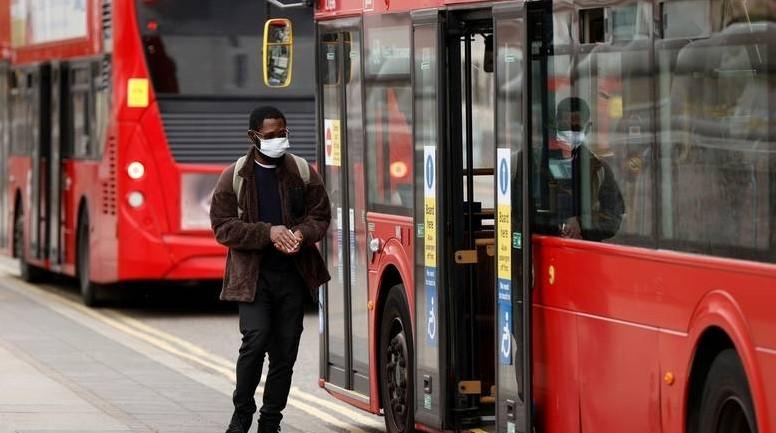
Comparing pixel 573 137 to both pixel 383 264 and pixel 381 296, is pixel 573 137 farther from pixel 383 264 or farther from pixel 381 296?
pixel 381 296

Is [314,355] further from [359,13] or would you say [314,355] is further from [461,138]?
[461,138]

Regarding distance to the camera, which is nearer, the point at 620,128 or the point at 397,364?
the point at 620,128

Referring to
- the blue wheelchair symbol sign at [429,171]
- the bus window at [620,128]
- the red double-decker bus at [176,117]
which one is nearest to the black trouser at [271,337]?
the blue wheelchair symbol sign at [429,171]

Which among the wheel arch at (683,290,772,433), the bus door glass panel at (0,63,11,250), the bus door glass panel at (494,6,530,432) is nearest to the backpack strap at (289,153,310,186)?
the bus door glass panel at (494,6,530,432)

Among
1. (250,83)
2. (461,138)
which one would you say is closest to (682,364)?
(461,138)

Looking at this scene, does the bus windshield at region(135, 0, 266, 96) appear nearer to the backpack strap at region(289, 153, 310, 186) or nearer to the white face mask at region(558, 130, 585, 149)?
the backpack strap at region(289, 153, 310, 186)

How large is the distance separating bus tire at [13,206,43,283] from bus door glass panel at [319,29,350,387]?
12.8 metres

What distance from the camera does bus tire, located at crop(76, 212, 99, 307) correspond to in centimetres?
2102

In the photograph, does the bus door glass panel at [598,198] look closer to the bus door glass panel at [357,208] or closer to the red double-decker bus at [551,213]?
the red double-decker bus at [551,213]

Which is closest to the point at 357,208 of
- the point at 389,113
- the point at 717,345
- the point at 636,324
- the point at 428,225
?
the point at 389,113

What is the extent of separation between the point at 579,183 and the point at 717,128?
140 centimetres

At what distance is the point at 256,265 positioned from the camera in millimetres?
10297

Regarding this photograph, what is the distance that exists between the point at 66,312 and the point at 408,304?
10351 mm

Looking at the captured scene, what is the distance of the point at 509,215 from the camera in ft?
29.5
